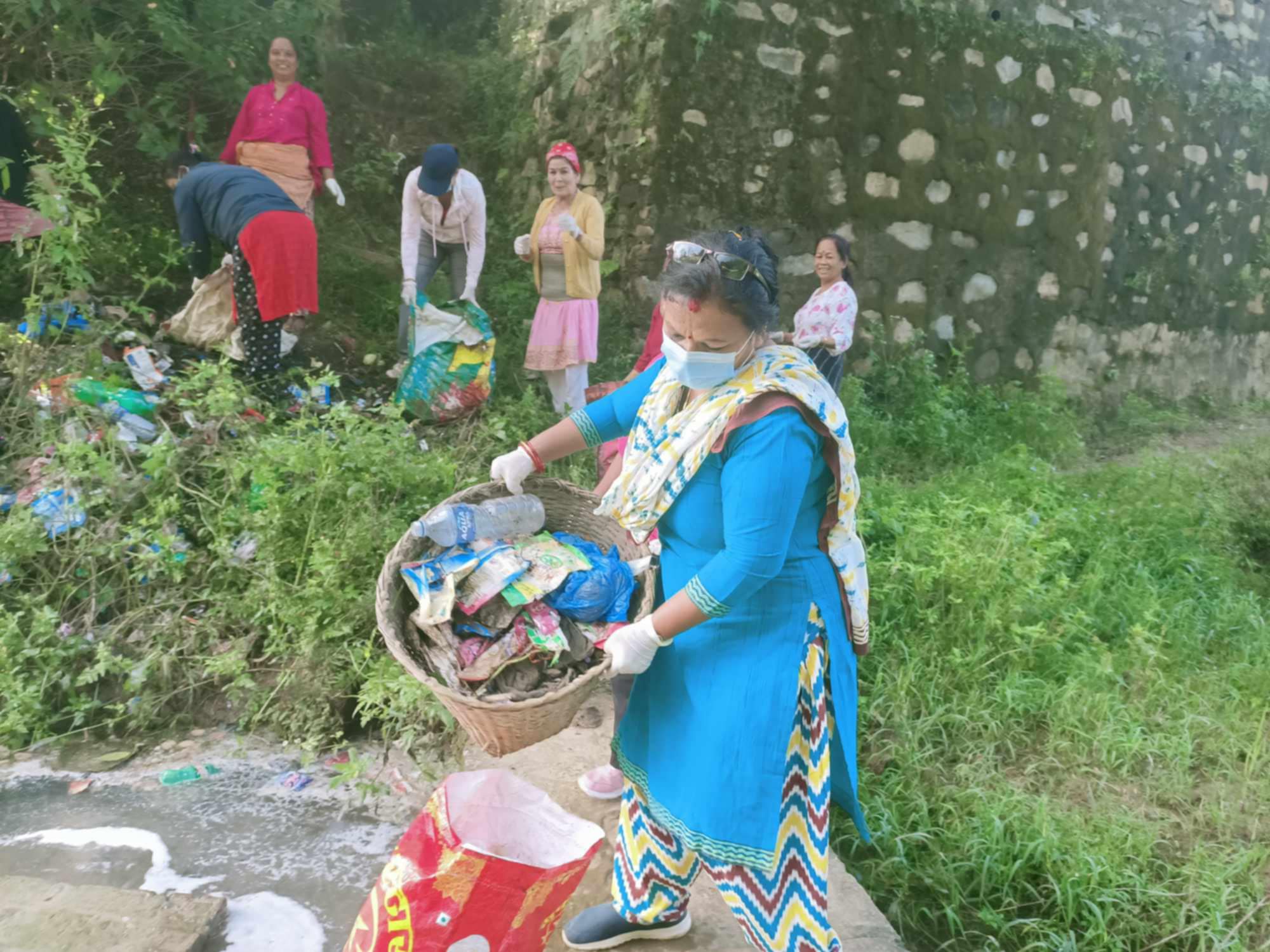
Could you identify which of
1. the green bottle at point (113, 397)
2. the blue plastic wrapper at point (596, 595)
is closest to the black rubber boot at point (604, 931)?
the blue plastic wrapper at point (596, 595)

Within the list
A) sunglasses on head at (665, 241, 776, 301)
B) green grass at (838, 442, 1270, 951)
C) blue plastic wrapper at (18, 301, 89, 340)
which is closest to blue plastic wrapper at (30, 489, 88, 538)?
blue plastic wrapper at (18, 301, 89, 340)

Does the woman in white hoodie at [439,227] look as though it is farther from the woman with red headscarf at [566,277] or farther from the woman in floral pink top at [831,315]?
the woman in floral pink top at [831,315]

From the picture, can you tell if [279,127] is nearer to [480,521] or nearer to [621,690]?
[480,521]

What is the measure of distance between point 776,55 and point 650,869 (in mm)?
4865

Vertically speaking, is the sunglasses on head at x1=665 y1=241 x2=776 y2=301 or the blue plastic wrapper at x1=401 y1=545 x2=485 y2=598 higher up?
the sunglasses on head at x1=665 y1=241 x2=776 y2=301

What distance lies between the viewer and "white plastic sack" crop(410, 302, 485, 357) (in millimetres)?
4051

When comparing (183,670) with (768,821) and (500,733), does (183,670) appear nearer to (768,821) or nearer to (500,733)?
(500,733)

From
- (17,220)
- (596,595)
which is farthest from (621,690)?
(17,220)

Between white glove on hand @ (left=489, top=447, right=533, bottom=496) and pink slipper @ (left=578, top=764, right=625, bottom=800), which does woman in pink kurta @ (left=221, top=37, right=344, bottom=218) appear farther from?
pink slipper @ (left=578, top=764, right=625, bottom=800)

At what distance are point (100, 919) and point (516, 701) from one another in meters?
1.11

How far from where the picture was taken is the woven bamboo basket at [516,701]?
1.56 m

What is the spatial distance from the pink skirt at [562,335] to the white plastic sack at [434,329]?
509 mm

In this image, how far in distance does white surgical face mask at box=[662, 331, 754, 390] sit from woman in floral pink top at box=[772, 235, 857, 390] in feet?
9.98

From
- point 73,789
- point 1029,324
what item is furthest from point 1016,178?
point 73,789
